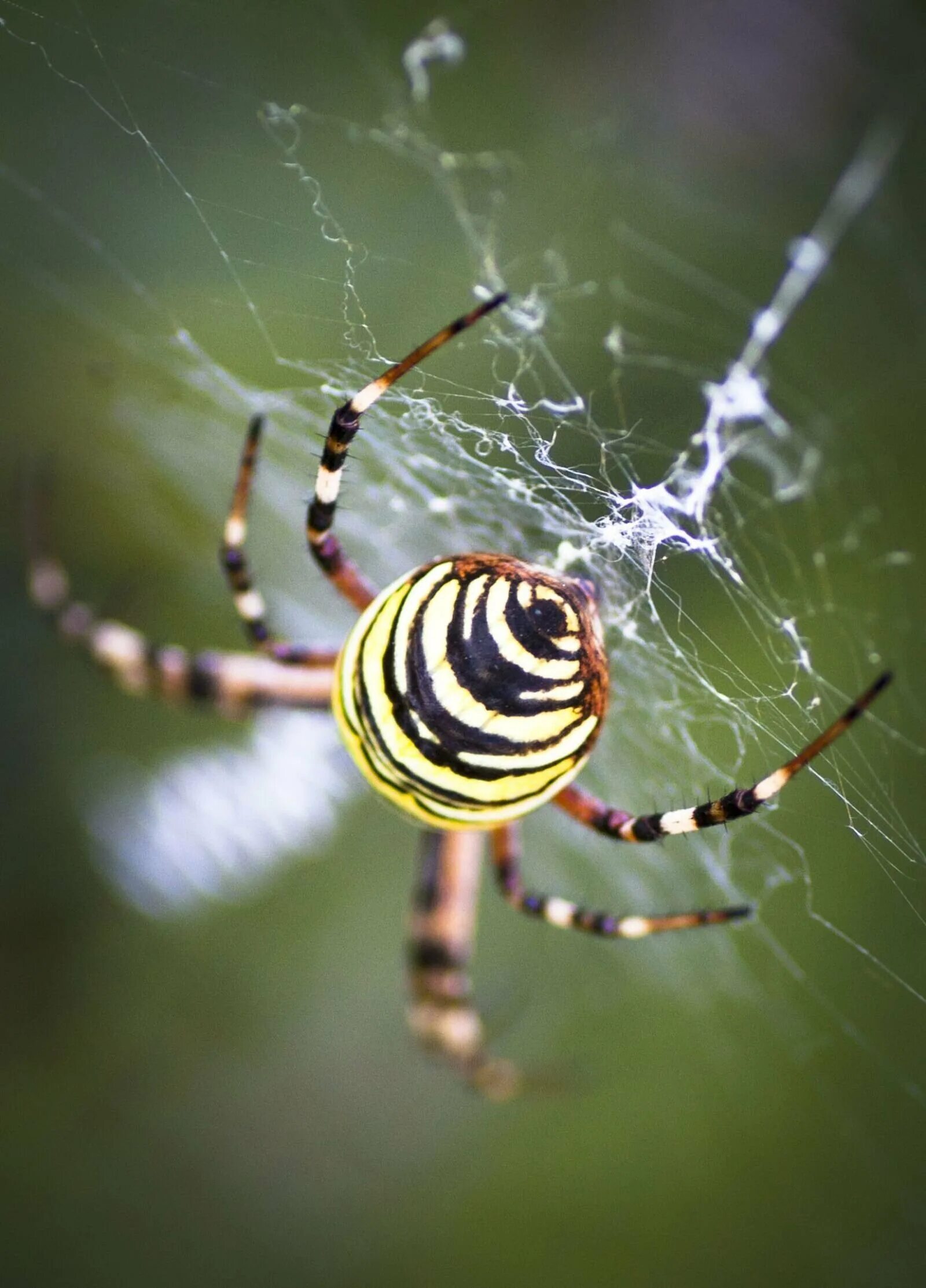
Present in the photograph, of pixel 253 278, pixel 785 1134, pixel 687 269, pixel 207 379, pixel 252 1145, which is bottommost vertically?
pixel 252 1145

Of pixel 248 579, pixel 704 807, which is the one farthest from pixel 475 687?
pixel 248 579

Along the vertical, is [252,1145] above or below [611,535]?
below

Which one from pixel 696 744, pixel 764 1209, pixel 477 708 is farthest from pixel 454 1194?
pixel 477 708

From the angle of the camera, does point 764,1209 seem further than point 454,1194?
No

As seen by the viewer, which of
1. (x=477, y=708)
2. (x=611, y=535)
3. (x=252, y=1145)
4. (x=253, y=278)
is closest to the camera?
(x=477, y=708)

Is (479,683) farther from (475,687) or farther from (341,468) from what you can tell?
(341,468)

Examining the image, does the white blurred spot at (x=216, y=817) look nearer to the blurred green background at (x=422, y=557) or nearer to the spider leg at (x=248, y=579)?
the blurred green background at (x=422, y=557)

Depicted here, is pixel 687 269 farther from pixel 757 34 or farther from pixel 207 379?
pixel 207 379
